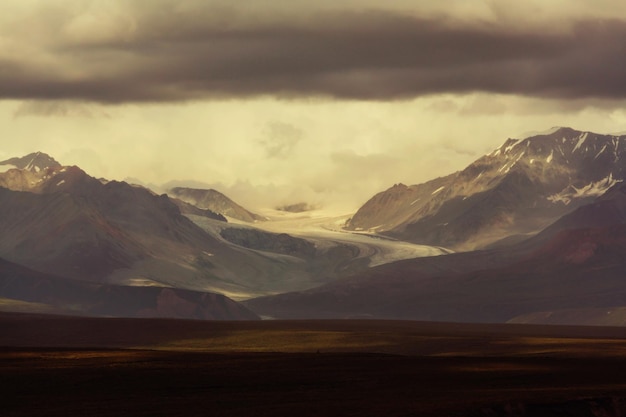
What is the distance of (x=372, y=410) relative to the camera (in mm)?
111500

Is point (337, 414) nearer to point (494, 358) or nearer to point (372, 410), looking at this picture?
point (372, 410)

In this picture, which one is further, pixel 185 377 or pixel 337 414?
pixel 185 377

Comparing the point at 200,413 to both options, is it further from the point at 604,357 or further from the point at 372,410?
the point at 604,357

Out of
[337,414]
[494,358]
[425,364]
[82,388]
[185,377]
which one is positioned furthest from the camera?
[494,358]

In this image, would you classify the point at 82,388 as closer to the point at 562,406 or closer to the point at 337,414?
the point at 337,414

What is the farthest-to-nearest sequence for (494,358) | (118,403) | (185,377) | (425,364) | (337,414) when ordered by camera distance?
(494,358), (425,364), (185,377), (118,403), (337,414)

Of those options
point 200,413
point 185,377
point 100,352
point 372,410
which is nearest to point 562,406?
point 372,410

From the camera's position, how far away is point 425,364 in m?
160

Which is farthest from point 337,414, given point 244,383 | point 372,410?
point 244,383

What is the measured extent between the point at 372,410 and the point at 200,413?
1189 centimetres

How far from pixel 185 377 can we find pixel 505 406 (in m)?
37.5

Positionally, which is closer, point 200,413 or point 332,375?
point 200,413

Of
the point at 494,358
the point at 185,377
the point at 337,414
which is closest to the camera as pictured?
the point at 337,414

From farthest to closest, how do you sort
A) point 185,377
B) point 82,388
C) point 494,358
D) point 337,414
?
point 494,358 → point 185,377 → point 82,388 → point 337,414
